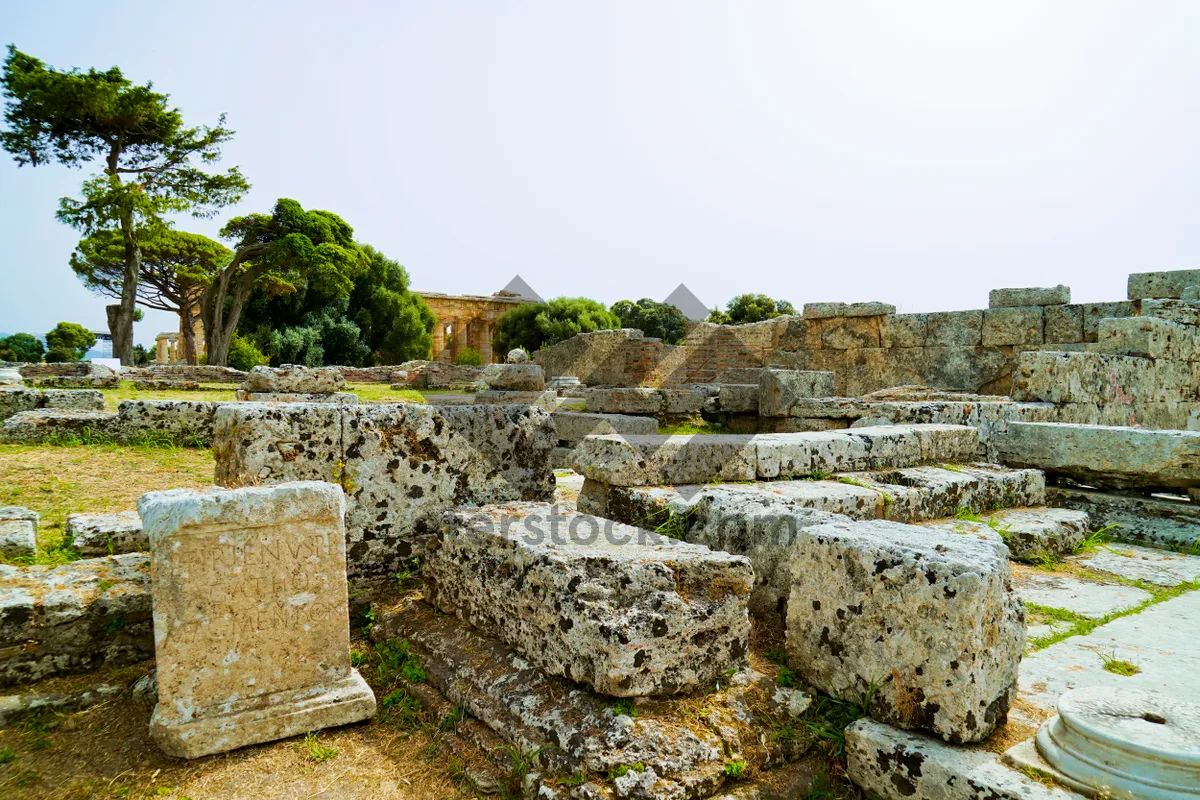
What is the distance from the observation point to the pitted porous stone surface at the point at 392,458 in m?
3.09

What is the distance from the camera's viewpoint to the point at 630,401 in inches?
437

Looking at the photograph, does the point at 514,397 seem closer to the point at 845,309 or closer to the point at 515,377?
the point at 515,377

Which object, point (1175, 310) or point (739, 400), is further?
point (739, 400)

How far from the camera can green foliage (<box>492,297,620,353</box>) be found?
40.8 m

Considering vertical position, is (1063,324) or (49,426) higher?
(1063,324)

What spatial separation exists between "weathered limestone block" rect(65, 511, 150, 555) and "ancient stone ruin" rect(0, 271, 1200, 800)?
1cm

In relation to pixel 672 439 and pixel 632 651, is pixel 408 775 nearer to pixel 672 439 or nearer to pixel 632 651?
pixel 632 651

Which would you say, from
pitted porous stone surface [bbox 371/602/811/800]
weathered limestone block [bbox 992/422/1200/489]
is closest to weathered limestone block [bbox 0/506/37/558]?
pitted porous stone surface [bbox 371/602/811/800]

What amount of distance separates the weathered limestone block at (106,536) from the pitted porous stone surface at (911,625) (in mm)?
3435

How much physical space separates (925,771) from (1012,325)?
35.5ft

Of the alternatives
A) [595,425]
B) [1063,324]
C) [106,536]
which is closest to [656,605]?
[106,536]

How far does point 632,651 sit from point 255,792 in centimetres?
124

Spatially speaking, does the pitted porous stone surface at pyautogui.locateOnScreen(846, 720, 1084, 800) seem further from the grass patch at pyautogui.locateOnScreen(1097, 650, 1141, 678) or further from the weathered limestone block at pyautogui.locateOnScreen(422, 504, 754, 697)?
the grass patch at pyautogui.locateOnScreen(1097, 650, 1141, 678)

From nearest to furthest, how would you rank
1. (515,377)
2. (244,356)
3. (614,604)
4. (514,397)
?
(614,604) < (514,397) < (515,377) < (244,356)
